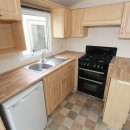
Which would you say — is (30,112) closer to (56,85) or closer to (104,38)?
(56,85)

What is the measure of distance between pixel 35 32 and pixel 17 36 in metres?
0.75

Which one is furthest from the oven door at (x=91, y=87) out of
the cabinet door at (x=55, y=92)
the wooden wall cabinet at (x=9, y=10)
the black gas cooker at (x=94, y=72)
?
the wooden wall cabinet at (x=9, y=10)

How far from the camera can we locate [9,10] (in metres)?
1.19

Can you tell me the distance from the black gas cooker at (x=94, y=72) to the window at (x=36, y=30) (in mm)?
987

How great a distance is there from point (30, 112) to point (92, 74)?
1462 mm

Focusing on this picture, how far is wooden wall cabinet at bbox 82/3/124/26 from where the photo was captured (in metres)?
1.94

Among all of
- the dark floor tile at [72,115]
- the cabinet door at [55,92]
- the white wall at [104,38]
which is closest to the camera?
the cabinet door at [55,92]

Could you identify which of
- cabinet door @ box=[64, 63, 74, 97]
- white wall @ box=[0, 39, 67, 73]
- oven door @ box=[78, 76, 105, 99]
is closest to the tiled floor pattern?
oven door @ box=[78, 76, 105, 99]

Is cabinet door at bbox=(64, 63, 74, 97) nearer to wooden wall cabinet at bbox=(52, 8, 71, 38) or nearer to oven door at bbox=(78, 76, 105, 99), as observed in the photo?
oven door at bbox=(78, 76, 105, 99)

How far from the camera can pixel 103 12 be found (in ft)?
6.77

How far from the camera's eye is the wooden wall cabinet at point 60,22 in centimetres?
222

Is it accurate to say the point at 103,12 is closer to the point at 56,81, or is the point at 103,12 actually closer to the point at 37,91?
the point at 56,81

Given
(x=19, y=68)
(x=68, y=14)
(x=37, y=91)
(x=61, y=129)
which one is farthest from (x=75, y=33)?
(x=61, y=129)

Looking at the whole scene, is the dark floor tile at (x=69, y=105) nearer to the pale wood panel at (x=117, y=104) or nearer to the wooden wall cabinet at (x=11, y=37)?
the pale wood panel at (x=117, y=104)
